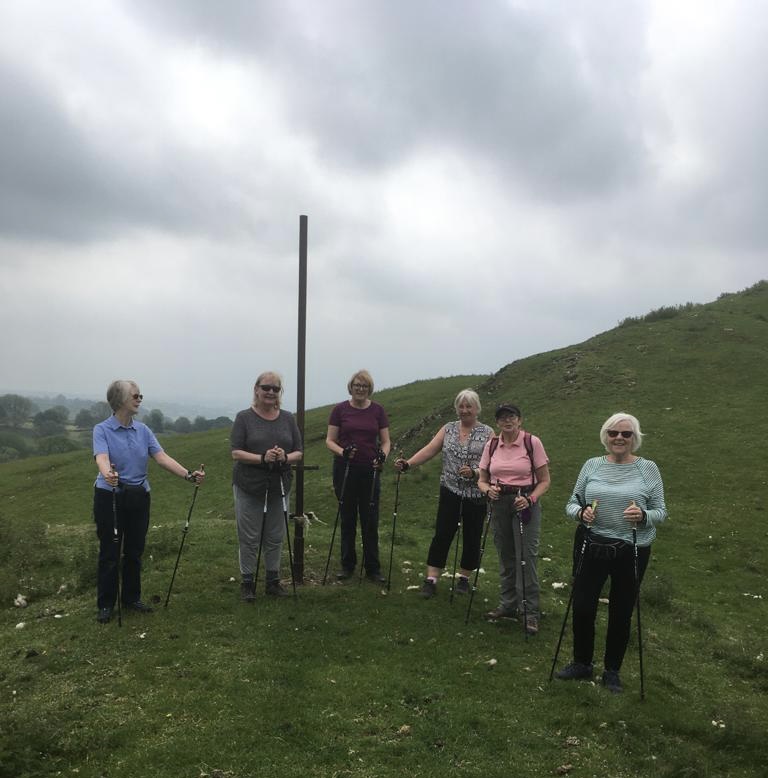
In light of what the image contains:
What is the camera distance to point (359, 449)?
872 cm

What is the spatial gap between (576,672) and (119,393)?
6.20 metres

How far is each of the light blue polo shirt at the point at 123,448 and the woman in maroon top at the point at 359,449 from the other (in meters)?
2.50

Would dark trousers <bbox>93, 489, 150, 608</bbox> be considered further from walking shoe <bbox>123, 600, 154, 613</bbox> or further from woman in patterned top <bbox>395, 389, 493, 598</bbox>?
woman in patterned top <bbox>395, 389, 493, 598</bbox>

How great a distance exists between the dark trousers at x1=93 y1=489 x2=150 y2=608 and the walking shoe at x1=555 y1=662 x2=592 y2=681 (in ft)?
16.9

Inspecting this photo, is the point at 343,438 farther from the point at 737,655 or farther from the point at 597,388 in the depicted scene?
the point at 597,388

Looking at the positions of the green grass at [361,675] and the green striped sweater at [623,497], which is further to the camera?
the green striped sweater at [623,497]

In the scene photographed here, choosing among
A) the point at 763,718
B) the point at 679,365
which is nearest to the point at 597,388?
the point at 679,365

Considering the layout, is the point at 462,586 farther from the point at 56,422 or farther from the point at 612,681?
the point at 56,422

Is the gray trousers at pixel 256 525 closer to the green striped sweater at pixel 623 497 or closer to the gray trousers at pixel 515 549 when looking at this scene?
the gray trousers at pixel 515 549

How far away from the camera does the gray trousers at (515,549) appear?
761cm

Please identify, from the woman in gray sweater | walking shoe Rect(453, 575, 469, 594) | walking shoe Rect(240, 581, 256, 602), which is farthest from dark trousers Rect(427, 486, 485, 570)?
walking shoe Rect(240, 581, 256, 602)

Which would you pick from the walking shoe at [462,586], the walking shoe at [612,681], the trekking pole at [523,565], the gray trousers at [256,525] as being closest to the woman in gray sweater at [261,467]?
the gray trousers at [256,525]

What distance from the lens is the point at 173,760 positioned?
4789mm

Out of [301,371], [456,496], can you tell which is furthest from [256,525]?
[456,496]
